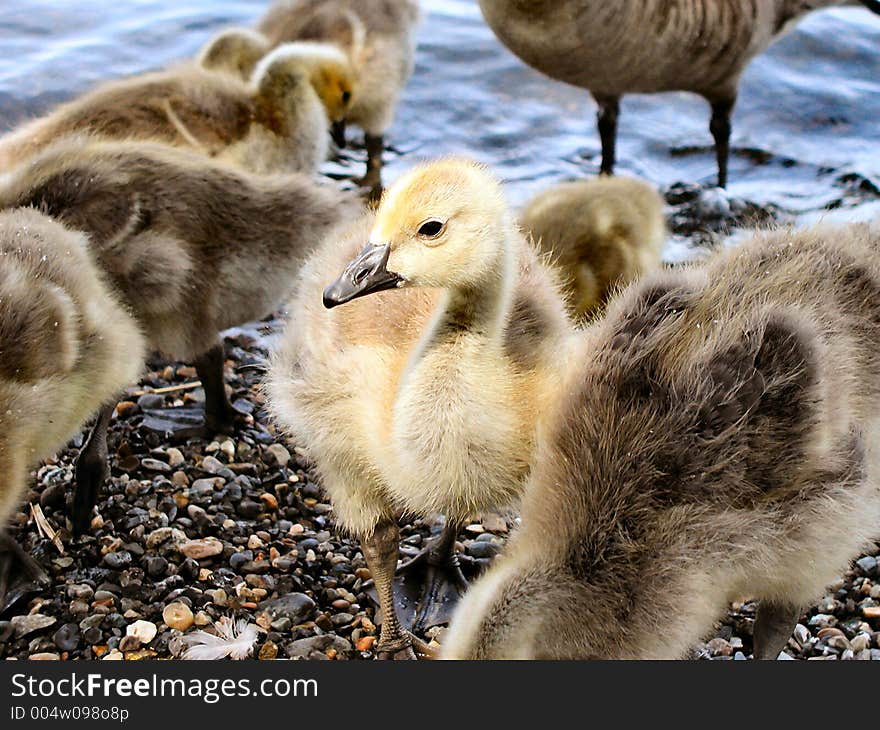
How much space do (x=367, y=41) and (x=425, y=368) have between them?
9.80ft

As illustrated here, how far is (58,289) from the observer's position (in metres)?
2.77

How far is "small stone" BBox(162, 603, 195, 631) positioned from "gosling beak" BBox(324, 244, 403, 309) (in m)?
0.88

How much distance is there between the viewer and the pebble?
2.74 m

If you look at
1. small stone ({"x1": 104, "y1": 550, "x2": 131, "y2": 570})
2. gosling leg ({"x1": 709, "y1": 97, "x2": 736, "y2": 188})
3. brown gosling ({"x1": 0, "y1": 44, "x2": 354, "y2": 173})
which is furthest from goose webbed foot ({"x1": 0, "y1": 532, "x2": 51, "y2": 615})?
gosling leg ({"x1": 709, "y1": 97, "x2": 736, "y2": 188})

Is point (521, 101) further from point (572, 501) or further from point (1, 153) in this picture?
point (572, 501)

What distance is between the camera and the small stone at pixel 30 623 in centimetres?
277

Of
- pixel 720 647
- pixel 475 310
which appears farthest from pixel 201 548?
pixel 720 647

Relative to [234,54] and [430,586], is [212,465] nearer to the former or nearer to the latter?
[430,586]

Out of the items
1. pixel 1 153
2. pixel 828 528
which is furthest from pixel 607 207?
pixel 1 153

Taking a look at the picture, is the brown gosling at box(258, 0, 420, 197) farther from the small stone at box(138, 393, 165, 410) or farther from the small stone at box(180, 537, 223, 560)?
the small stone at box(180, 537, 223, 560)

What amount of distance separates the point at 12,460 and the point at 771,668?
5.37ft

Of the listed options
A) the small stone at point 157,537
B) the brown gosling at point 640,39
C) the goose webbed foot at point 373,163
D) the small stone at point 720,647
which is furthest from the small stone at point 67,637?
the brown gosling at point 640,39

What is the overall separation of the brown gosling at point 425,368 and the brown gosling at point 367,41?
2.45 meters

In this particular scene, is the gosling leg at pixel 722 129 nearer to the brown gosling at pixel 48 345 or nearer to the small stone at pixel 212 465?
the small stone at pixel 212 465
